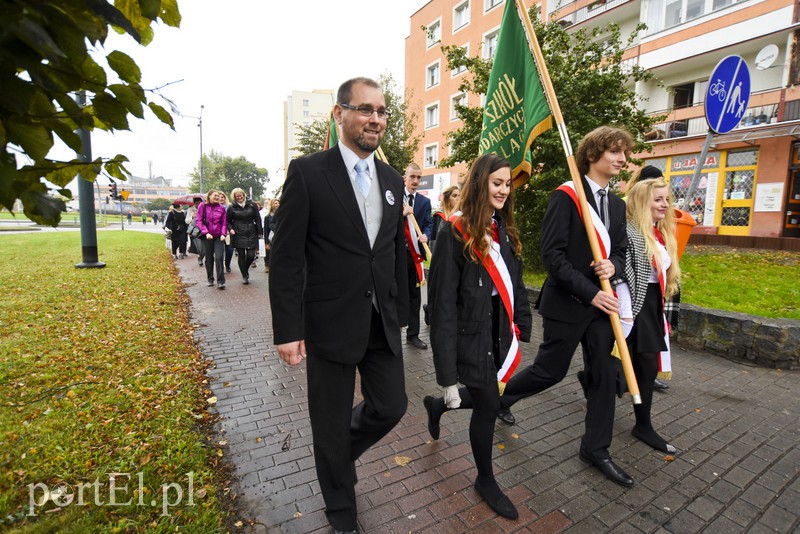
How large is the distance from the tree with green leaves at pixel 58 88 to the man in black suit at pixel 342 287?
0.83 metres

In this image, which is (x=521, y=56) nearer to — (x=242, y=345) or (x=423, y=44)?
(x=242, y=345)

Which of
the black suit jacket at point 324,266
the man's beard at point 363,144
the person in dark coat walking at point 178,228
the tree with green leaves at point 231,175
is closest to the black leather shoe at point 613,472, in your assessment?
the black suit jacket at point 324,266

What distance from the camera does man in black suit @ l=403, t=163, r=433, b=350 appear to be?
5344 millimetres

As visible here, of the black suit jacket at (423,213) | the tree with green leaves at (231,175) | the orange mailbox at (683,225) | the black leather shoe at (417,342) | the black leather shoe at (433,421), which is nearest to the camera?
the black leather shoe at (433,421)

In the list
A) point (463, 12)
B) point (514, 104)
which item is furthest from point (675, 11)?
point (514, 104)

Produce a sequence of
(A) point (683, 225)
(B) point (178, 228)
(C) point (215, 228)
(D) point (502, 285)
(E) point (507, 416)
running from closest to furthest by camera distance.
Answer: (D) point (502, 285), (E) point (507, 416), (A) point (683, 225), (C) point (215, 228), (B) point (178, 228)

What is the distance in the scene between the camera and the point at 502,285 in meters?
2.61

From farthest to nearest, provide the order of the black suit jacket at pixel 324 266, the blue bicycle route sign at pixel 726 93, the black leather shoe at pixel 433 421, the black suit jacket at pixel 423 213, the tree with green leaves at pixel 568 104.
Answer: the tree with green leaves at pixel 568 104
the black suit jacket at pixel 423 213
the blue bicycle route sign at pixel 726 93
the black leather shoe at pixel 433 421
the black suit jacket at pixel 324 266

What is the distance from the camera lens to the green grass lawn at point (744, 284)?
5.72 meters

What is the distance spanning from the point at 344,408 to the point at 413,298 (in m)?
3.21

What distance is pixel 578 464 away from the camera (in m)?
3.04

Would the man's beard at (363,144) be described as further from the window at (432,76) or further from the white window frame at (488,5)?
the window at (432,76)

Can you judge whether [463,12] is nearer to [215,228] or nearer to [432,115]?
[432,115]

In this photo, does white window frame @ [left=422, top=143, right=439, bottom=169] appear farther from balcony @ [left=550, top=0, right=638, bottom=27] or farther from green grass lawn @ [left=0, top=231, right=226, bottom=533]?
green grass lawn @ [left=0, top=231, right=226, bottom=533]
